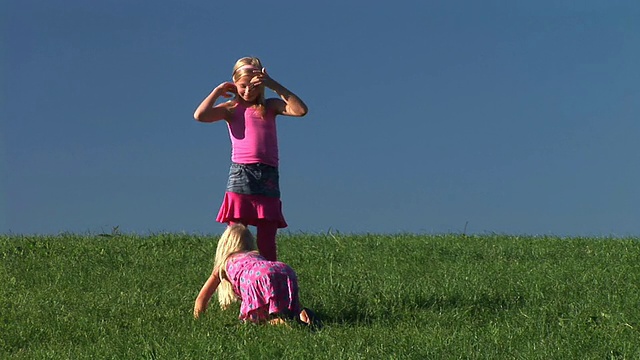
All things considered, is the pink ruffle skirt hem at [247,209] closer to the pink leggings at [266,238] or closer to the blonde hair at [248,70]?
the pink leggings at [266,238]

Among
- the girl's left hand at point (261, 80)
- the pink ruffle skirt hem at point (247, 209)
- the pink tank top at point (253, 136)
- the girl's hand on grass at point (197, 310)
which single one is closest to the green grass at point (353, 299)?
the girl's hand on grass at point (197, 310)

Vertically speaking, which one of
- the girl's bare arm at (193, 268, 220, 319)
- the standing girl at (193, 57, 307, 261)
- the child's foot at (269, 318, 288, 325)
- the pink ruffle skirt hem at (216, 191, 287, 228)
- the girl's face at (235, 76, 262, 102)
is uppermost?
the girl's face at (235, 76, 262, 102)

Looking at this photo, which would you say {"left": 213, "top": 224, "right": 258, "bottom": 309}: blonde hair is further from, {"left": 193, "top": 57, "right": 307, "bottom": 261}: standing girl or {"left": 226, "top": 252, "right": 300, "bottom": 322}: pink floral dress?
{"left": 226, "top": 252, "right": 300, "bottom": 322}: pink floral dress

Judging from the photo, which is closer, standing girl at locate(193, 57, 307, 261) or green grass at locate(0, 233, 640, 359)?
green grass at locate(0, 233, 640, 359)

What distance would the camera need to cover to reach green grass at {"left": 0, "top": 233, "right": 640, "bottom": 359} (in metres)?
7.81

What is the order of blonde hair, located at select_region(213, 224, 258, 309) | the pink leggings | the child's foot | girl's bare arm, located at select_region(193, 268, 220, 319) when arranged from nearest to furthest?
the child's foot < blonde hair, located at select_region(213, 224, 258, 309) < girl's bare arm, located at select_region(193, 268, 220, 319) < the pink leggings

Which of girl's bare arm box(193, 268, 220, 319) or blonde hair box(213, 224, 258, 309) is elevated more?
blonde hair box(213, 224, 258, 309)

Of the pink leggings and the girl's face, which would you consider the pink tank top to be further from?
the pink leggings

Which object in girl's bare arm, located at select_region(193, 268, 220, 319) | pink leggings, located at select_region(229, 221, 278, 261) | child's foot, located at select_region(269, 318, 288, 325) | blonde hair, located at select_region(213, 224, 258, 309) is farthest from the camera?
pink leggings, located at select_region(229, 221, 278, 261)

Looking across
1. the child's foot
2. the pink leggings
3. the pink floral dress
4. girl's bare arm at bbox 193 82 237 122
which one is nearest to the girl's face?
girl's bare arm at bbox 193 82 237 122

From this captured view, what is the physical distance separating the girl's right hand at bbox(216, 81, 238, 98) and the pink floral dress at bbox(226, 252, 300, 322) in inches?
74.1

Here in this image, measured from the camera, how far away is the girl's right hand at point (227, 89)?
31.7ft

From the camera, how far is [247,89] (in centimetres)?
962

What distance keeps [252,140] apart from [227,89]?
603mm
